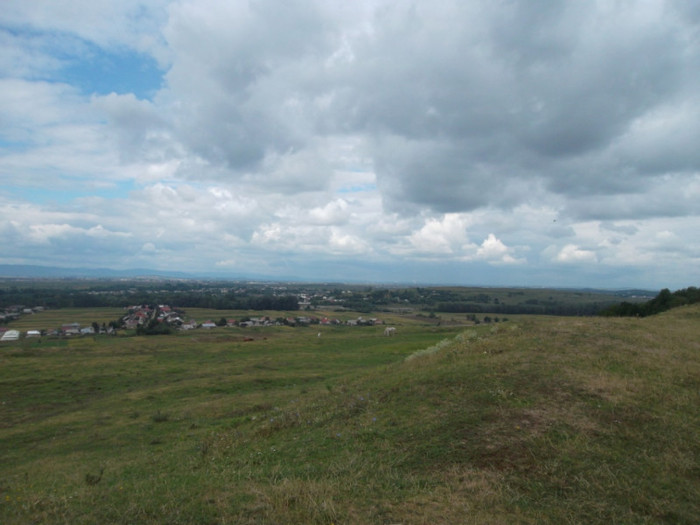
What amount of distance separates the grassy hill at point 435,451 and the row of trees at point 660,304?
29.3 meters

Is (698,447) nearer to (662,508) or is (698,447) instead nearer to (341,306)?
(662,508)

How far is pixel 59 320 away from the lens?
88.0 meters

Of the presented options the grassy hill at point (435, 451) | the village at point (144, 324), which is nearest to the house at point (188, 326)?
the village at point (144, 324)

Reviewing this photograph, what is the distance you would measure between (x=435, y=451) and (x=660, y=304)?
47.8m

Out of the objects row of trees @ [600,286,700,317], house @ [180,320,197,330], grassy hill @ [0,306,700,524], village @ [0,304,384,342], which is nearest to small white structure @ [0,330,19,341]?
village @ [0,304,384,342]

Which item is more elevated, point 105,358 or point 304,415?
point 304,415

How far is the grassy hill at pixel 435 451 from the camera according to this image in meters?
6.54

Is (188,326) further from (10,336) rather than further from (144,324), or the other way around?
(10,336)

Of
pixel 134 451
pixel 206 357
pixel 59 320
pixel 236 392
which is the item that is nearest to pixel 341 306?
pixel 59 320

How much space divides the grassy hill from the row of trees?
2932 cm

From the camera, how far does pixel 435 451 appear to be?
8242mm

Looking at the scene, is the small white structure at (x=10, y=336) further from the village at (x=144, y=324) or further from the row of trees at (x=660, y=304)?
the row of trees at (x=660, y=304)

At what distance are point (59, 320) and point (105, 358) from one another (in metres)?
59.6

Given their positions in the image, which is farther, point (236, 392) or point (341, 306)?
point (341, 306)
